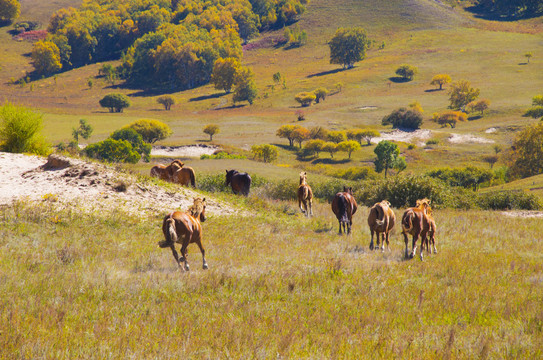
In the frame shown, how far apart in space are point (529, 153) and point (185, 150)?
55791 mm

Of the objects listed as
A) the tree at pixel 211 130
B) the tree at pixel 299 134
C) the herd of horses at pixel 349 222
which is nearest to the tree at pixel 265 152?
the tree at pixel 299 134

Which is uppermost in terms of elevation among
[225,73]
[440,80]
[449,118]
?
[225,73]

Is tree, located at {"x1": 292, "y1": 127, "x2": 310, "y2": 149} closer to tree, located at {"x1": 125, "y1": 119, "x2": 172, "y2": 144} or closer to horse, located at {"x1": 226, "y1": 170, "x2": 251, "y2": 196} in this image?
tree, located at {"x1": 125, "y1": 119, "x2": 172, "y2": 144}

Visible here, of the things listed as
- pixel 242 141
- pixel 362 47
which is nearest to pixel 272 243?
pixel 242 141

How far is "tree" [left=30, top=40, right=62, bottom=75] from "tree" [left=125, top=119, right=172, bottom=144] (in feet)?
442

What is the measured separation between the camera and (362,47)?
17900 cm

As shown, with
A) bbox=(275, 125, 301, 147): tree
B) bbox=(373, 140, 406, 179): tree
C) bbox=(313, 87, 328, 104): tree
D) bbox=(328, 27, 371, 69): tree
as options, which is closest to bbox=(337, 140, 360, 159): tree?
bbox=(373, 140, 406, 179): tree

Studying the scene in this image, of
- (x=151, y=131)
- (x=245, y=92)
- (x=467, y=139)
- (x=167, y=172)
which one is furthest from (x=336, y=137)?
(x=167, y=172)

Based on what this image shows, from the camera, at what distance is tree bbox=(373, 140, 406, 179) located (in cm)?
7081

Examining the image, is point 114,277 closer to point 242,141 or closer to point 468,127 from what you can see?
point 242,141

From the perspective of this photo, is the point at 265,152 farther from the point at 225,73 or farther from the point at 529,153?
the point at 225,73

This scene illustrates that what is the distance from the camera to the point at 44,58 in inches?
7470

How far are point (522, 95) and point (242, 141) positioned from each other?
83820 millimetres

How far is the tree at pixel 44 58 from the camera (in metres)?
189
